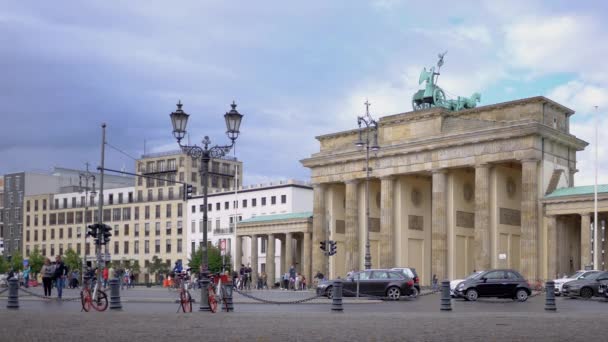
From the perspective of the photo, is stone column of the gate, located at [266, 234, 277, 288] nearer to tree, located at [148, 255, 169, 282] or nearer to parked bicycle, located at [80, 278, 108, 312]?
tree, located at [148, 255, 169, 282]

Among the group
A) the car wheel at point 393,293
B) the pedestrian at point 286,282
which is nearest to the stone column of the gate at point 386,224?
the pedestrian at point 286,282

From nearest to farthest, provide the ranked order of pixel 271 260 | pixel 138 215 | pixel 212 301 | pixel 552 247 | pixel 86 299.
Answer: pixel 212 301 < pixel 86 299 < pixel 552 247 < pixel 271 260 < pixel 138 215

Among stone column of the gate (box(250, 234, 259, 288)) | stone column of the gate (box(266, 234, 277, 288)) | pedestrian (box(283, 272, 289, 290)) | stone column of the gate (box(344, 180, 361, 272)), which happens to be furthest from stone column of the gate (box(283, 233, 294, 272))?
stone column of the gate (box(344, 180, 361, 272))

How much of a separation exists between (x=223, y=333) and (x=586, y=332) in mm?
7171

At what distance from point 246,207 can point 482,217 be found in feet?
175

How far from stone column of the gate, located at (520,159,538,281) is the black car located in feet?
71.9

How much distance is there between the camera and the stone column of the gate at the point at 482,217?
67.4 meters

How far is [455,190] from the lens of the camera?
7312cm

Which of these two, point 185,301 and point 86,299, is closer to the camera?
point 185,301

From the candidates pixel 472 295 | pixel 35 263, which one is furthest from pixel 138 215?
pixel 472 295

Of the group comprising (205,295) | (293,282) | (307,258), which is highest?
(307,258)

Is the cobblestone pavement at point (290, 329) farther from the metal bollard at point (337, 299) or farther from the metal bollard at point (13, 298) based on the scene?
the metal bollard at point (13, 298)

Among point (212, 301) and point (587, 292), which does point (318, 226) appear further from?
point (212, 301)

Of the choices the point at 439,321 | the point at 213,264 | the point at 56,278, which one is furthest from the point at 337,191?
the point at 439,321
